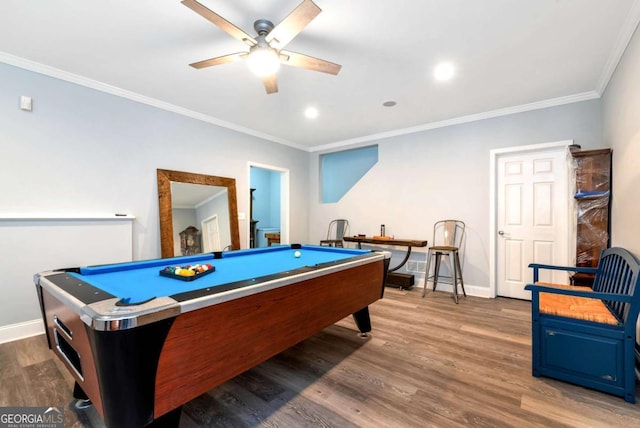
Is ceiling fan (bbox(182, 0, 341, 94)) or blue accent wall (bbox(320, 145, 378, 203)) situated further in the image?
blue accent wall (bbox(320, 145, 378, 203))

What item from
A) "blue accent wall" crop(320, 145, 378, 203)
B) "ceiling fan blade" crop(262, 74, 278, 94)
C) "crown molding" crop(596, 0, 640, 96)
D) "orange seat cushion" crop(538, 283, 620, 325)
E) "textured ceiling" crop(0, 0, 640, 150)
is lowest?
"orange seat cushion" crop(538, 283, 620, 325)

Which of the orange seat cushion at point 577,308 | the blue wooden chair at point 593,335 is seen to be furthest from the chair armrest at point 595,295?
the orange seat cushion at point 577,308

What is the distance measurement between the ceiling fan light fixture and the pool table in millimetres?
1505

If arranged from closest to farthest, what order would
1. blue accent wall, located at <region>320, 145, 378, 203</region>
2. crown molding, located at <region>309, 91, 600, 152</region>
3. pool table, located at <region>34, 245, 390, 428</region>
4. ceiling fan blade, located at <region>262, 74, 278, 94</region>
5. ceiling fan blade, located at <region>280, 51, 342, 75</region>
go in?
pool table, located at <region>34, 245, 390, 428</region> → ceiling fan blade, located at <region>280, 51, 342, 75</region> → ceiling fan blade, located at <region>262, 74, 278, 94</region> → crown molding, located at <region>309, 91, 600, 152</region> → blue accent wall, located at <region>320, 145, 378, 203</region>

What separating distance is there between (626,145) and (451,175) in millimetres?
1931

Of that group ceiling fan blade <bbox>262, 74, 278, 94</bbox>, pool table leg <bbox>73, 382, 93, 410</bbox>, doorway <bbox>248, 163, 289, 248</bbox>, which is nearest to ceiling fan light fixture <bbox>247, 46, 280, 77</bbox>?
ceiling fan blade <bbox>262, 74, 278, 94</bbox>

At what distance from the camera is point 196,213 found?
13.0ft

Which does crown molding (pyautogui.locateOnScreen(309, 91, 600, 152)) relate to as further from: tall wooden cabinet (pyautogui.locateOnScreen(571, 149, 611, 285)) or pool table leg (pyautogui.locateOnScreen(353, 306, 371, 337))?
pool table leg (pyautogui.locateOnScreen(353, 306, 371, 337))

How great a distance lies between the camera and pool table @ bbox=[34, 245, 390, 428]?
3.33ft

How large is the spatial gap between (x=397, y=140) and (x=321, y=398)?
3.99 meters

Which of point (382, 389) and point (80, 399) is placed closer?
point (80, 399)

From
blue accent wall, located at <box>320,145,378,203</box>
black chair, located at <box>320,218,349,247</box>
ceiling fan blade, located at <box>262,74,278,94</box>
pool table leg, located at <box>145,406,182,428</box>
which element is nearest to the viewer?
pool table leg, located at <box>145,406,182,428</box>

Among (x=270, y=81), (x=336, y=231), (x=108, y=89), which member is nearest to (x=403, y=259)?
(x=336, y=231)

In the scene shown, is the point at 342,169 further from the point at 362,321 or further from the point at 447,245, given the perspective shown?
the point at 362,321
